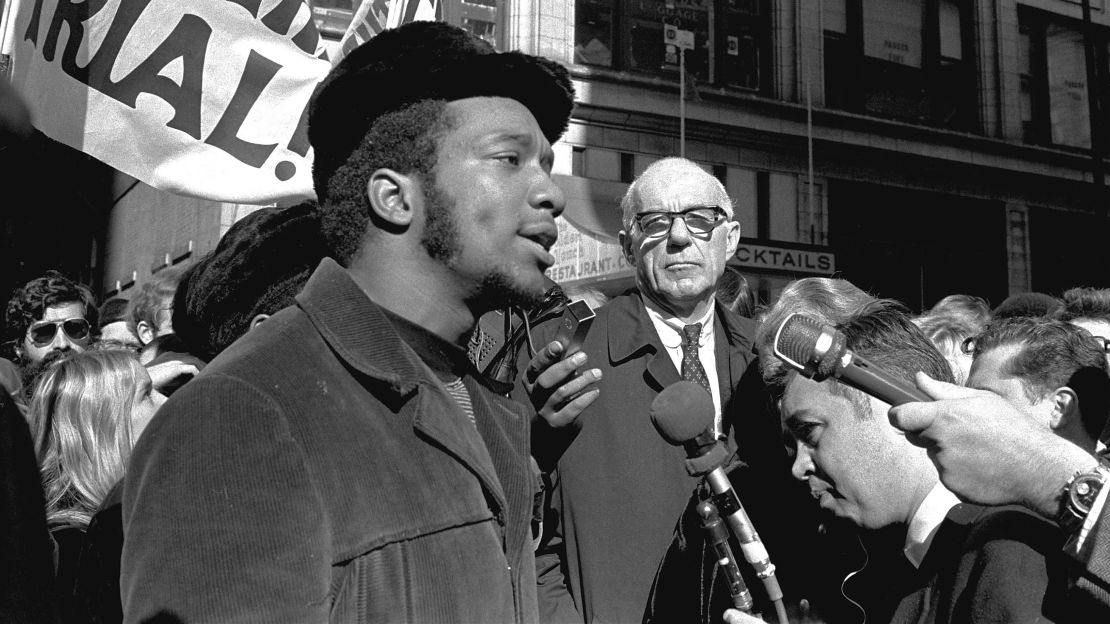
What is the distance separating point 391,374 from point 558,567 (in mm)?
1886

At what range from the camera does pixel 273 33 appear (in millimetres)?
4066

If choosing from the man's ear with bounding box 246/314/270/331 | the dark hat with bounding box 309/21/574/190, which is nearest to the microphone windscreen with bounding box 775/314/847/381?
the dark hat with bounding box 309/21/574/190

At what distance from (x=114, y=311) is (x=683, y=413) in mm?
6289

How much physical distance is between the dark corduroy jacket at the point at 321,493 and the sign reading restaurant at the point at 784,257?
35.5 ft

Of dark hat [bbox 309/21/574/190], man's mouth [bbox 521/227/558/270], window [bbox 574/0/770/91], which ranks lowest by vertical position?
man's mouth [bbox 521/227/558/270]

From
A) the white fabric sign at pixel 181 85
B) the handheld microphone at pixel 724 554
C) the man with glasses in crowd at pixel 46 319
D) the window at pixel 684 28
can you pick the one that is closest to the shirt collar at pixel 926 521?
the handheld microphone at pixel 724 554

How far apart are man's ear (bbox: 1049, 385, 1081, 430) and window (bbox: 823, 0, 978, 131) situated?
16916mm

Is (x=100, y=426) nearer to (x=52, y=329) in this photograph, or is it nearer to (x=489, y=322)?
(x=489, y=322)

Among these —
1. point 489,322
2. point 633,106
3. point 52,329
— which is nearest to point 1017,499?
point 489,322

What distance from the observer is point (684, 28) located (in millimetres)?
18406

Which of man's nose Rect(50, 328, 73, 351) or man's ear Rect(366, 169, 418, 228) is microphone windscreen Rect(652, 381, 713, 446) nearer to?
man's ear Rect(366, 169, 418, 228)

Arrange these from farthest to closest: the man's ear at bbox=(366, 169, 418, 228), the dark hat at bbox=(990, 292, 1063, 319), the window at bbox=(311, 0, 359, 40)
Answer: the window at bbox=(311, 0, 359, 40)
the dark hat at bbox=(990, 292, 1063, 319)
the man's ear at bbox=(366, 169, 418, 228)

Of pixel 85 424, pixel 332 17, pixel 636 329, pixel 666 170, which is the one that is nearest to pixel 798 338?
pixel 636 329

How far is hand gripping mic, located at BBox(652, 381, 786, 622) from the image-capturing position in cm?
227
